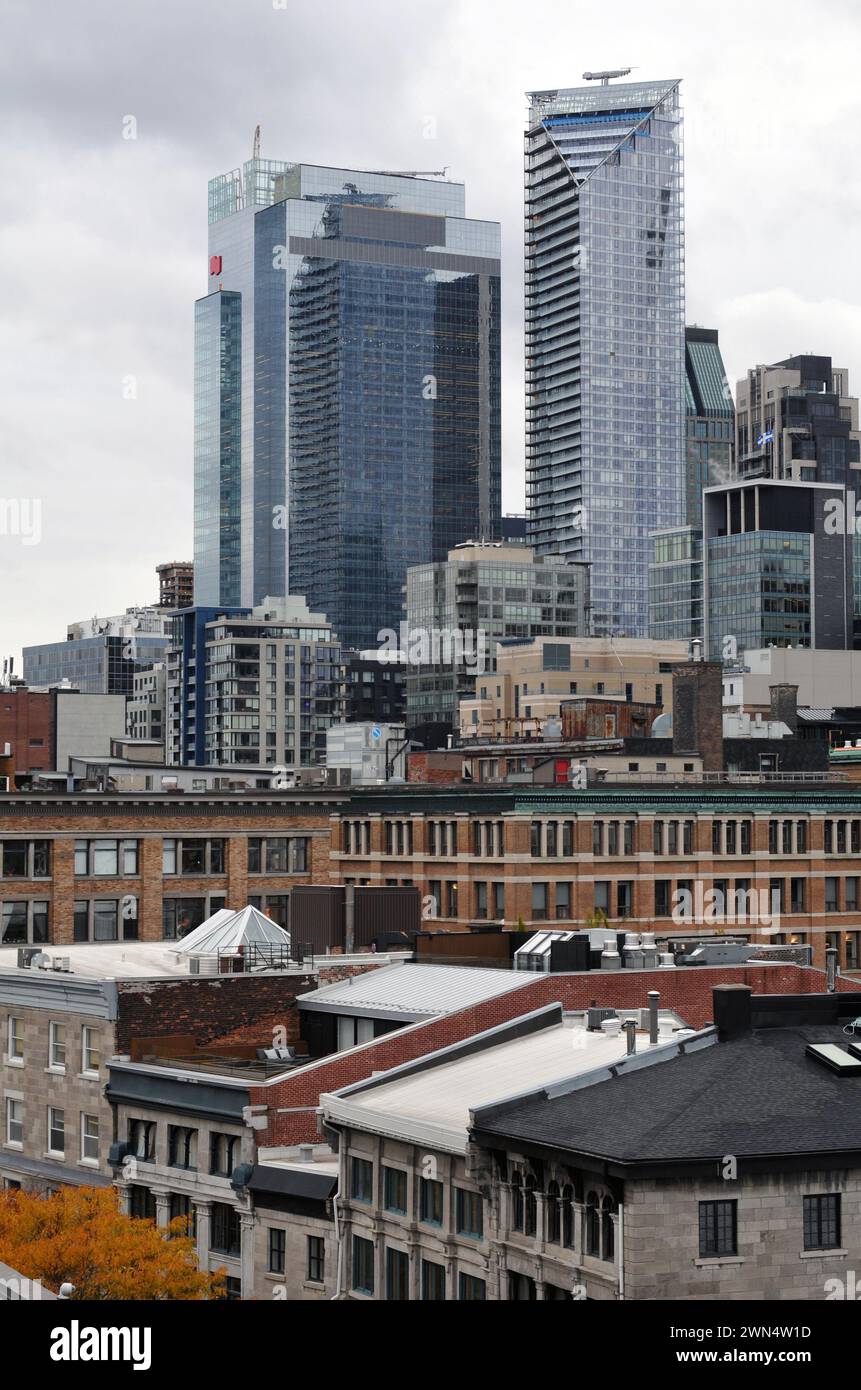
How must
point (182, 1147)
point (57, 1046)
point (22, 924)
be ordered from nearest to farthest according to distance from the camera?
point (182, 1147) → point (57, 1046) → point (22, 924)

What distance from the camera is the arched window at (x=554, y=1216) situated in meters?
33.1

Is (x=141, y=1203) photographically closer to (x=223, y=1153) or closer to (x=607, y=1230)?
(x=223, y=1153)

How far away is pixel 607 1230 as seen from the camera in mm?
31109

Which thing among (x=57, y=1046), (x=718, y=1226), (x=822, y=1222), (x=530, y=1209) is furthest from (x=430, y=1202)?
(x=57, y=1046)

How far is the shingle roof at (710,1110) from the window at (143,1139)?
51.2 feet

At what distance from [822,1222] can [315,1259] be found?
14781 millimetres

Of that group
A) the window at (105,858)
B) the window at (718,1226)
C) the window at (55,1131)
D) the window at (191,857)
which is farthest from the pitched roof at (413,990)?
the window at (191,857)

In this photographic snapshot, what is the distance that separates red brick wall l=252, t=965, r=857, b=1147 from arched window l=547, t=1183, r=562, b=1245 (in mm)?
11914
